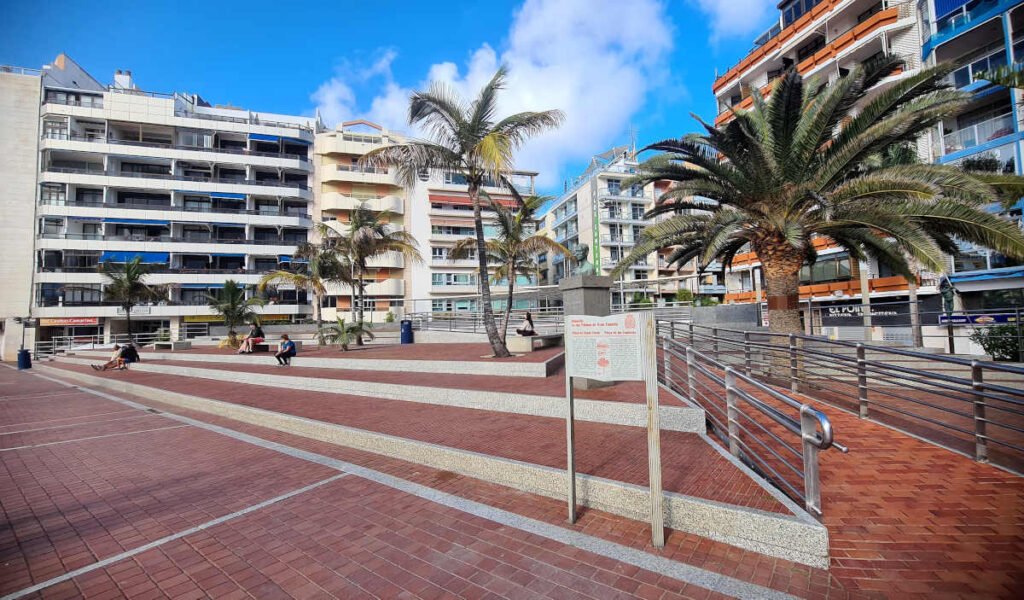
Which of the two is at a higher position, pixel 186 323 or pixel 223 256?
pixel 223 256

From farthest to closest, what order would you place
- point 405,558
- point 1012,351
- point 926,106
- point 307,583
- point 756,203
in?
point 1012,351 < point 756,203 < point 926,106 < point 405,558 < point 307,583

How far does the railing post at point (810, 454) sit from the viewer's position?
2904mm

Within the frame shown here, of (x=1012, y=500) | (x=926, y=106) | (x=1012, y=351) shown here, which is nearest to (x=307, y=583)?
(x=1012, y=500)

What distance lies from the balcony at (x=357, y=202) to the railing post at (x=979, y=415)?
42.7m

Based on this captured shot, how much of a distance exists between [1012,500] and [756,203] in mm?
7575

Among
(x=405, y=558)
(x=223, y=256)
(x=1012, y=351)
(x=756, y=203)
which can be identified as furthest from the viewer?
(x=223, y=256)

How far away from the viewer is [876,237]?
31.1 ft

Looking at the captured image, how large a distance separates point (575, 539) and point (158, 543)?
11.7 ft

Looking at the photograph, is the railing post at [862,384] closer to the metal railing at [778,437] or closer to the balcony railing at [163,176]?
the metal railing at [778,437]

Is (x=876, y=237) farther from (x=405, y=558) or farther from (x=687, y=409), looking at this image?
(x=405, y=558)

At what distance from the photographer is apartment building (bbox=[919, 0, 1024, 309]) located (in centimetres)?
1939

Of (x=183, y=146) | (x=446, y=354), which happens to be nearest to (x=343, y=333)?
(x=446, y=354)

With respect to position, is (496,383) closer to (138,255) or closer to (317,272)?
(317,272)

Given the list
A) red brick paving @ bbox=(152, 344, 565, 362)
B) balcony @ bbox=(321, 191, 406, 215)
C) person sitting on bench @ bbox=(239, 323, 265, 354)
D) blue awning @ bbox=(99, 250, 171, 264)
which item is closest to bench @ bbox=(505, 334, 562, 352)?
red brick paving @ bbox=(152, 344, 565, 362)
